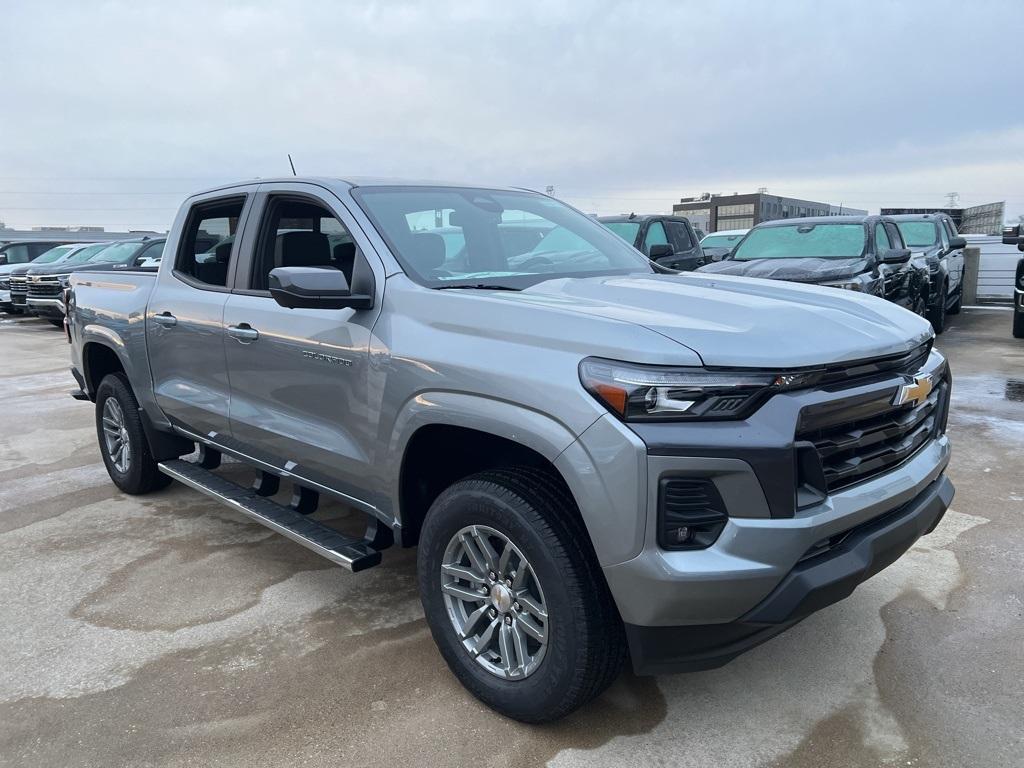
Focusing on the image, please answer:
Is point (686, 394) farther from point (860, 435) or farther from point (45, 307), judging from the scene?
Answer: point (45, 307)

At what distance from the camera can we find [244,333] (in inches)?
147

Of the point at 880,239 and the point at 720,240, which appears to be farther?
the point at 720,240

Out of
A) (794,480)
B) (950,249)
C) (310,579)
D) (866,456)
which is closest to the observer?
(794,480)

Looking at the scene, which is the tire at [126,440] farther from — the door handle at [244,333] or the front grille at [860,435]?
the front grille at [860,435]

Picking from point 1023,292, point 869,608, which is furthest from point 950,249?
point 869,608

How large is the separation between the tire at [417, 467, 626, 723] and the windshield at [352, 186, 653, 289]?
0.90 m

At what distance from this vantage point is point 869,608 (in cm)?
352

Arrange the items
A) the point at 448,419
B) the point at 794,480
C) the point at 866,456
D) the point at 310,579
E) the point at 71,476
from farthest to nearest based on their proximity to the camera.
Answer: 1. the point at 71,476
2. the point at 310,579
3. the point at 448,419
4. the point at 866,456
5. the point at 794,480

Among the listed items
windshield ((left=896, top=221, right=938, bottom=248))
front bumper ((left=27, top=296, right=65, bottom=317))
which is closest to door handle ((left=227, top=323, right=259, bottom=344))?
windshield ((left=896, top=221, right=938, bottom=248))

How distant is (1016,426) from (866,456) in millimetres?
4884

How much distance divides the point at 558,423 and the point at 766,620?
81cm

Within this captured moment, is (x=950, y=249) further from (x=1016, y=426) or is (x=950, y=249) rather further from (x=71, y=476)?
(x=71, y=476)

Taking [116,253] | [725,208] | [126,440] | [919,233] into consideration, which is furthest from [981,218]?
[725,208]

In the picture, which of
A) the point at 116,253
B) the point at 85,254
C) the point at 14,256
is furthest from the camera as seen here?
the point at 14,256
